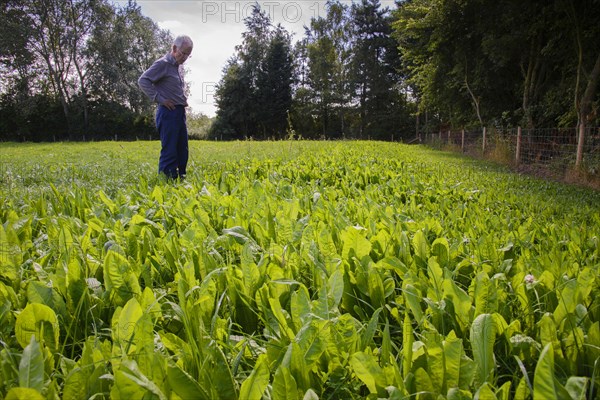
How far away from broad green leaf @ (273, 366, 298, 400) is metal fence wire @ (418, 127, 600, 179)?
10.9 m

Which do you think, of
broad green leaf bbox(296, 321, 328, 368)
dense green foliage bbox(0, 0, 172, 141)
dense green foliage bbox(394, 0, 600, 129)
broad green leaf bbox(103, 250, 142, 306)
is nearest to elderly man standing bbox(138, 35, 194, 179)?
broad green leaf bbox(103, 250, 142, 306)

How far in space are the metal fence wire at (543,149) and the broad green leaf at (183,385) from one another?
1108cm

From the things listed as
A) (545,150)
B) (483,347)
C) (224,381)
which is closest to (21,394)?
(224,381)

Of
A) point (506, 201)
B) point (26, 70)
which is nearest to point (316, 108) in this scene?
point (26, 70)

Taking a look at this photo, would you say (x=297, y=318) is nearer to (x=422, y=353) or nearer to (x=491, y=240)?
(x=422, y=353)

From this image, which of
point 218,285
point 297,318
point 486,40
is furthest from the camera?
point 486,40

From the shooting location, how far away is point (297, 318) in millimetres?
1116

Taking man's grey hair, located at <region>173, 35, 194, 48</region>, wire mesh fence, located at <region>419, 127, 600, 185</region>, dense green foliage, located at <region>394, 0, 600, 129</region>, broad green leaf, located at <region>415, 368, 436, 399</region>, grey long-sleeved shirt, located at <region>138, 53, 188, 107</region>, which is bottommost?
broad green leaf, located at <region>415, 368, 436, 399</region>

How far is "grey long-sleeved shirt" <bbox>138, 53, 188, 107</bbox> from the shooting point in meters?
4.78

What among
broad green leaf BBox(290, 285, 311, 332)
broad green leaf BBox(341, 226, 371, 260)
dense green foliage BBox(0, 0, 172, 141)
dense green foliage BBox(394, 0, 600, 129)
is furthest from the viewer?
dense green foliage BBox(0, 0, 172, 141)

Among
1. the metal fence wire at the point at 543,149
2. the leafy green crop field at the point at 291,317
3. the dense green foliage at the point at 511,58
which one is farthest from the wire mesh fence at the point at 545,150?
the leafy green crop field at the point at 291,317

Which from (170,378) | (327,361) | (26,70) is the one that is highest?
(26,70)

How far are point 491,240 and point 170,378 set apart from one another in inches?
73.1

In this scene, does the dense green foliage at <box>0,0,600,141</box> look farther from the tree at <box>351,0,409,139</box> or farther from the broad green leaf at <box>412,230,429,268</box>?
the broad green leaf at <box>412,230,429,268</box>
